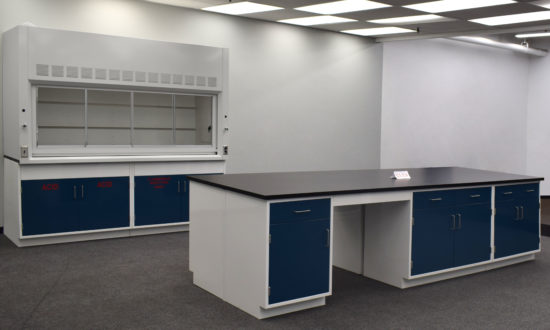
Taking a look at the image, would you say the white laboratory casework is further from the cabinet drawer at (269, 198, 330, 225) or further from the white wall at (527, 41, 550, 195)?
the white wall at (527, 41, 550, 195)

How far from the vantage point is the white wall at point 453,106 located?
336 inches

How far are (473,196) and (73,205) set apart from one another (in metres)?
3.67

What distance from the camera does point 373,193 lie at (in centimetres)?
365

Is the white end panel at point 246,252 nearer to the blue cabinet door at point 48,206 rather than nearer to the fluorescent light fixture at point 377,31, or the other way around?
the blue cabinet door at point 48,206

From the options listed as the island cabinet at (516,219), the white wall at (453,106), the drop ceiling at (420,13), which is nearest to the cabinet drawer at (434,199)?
the island cabinet at (516,219)

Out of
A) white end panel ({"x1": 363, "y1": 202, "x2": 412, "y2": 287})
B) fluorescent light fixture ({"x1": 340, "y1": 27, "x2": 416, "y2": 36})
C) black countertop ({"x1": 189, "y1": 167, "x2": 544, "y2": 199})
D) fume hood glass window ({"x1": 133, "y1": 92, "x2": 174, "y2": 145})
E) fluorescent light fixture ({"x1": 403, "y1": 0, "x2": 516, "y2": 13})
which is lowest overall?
white end panel ({"x1": 363, "y1": 202, "x2": 412, "y2": 287})

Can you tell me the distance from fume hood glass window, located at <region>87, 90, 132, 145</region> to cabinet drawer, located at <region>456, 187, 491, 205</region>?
3.55 m

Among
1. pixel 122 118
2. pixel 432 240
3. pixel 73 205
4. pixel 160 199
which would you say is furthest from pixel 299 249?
pixel 122 118

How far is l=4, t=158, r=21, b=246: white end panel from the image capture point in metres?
4.93

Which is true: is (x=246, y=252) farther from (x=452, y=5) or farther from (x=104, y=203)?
(x=452, y=5)

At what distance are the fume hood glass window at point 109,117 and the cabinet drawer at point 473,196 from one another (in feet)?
11.7

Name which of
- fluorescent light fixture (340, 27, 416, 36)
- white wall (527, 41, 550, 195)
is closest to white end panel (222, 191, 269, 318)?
fluorescent light fixture (340, 27, 416, 36)

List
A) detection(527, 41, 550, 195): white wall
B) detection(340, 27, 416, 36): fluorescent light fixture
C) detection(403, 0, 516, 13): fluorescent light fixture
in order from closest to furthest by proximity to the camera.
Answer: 1. detection(403, 0, 516, 13): fluorescent light fixture
2. detection(340, 27, 416, 36): fluorescent light fixture
3. detection(527, 41, 550, 195): white wall

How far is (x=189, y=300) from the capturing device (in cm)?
355
